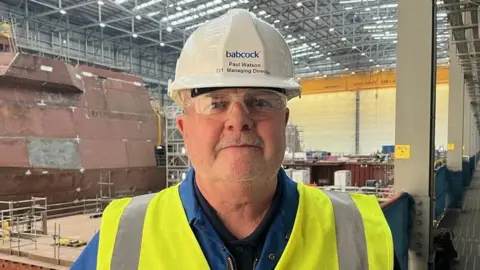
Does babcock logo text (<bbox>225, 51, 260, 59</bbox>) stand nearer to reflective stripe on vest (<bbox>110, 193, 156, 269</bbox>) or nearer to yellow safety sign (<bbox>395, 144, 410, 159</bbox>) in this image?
reflective stripe on vest (<bbox>110, 193, 156, 269</bbox>)

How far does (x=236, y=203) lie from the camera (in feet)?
4.75

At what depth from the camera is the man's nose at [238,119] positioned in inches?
54.6

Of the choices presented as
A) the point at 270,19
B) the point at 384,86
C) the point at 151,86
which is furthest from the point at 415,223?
the point at 151,86

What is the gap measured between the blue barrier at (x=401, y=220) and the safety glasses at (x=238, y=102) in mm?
2668

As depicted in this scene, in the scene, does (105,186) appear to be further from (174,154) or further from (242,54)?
(242,54)

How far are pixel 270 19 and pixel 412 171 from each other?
17579 millimetres

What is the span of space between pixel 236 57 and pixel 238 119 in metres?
0.26

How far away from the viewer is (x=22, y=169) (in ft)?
33.9

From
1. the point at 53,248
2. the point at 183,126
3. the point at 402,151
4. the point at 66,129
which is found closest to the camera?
the point at 183,126

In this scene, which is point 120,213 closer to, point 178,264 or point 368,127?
point 178,264

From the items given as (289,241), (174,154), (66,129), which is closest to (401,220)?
(289,241)

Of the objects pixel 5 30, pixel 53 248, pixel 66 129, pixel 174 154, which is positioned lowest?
pixel 53 248

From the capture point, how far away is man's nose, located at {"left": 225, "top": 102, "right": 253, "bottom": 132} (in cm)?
139

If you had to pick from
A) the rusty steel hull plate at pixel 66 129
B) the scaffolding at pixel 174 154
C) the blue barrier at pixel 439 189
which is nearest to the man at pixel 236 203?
the blue barrier at pixel 439 189
